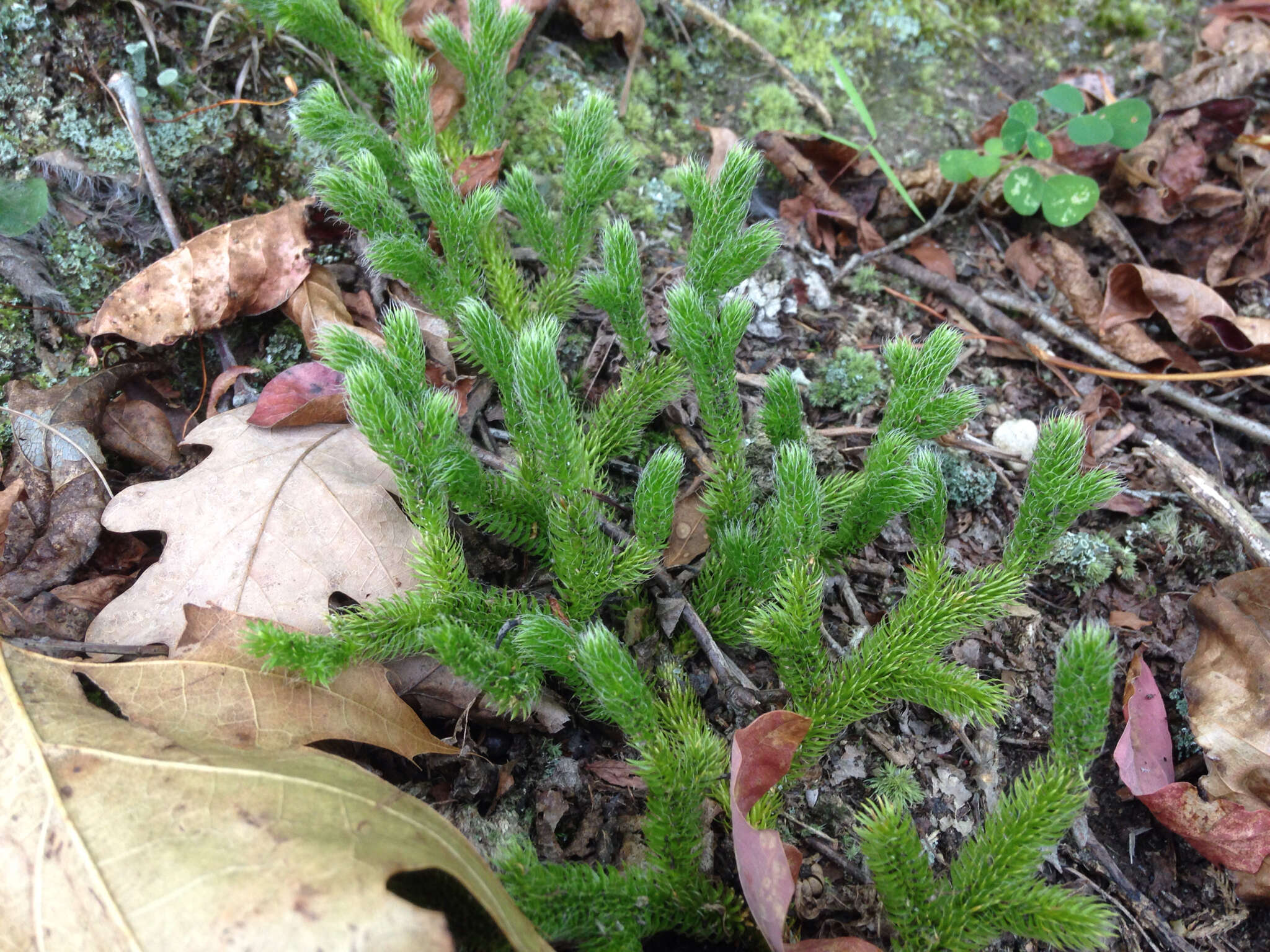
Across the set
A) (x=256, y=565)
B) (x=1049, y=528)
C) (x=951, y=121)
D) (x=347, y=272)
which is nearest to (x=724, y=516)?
(x=1049, y=528)

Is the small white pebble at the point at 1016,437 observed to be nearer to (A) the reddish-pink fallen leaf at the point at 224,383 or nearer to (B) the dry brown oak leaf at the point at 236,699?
(B) the dry brown oak leaf at the point at 236,699

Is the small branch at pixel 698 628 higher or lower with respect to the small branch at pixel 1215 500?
higher

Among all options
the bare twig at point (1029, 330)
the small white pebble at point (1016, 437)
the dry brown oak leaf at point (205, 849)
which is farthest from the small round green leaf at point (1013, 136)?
the dry brown oak leaf at point (205, 849)

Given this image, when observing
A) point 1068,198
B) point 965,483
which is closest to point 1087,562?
point 965,483

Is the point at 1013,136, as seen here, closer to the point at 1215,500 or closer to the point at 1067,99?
the point at 1067,99

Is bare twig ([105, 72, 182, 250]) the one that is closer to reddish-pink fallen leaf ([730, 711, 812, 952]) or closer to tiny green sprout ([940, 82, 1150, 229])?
reddish-pink fallen leaf ([730, 711, 812, 952])
